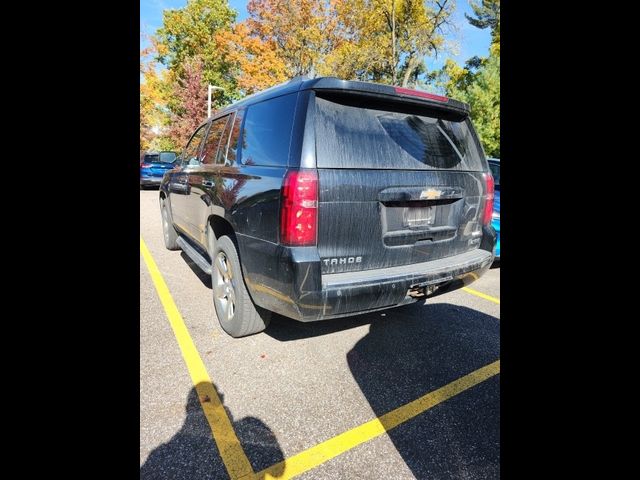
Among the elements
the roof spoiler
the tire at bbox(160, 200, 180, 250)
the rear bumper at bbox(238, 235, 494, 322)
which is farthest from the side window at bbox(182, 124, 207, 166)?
the roof spoiler

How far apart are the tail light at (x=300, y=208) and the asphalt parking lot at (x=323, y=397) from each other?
3.50 ft

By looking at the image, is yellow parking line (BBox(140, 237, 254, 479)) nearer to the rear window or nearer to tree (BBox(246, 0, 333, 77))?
the rear window

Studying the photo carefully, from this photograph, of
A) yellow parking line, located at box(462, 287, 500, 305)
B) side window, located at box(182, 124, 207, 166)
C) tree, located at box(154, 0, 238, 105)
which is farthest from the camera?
tree, located at box(154, 0, 238, 105)

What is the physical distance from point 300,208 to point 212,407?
4.48 ft

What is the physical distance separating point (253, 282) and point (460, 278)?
161 cm

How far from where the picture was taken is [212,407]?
2441 mm

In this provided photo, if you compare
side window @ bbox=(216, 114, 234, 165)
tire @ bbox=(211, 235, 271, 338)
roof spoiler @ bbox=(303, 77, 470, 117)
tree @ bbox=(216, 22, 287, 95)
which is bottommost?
tire @ bbox=(211, 235, 271, 338)

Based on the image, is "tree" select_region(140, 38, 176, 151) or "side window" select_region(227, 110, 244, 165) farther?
"tree" select_region(140, 38, 176, 151)

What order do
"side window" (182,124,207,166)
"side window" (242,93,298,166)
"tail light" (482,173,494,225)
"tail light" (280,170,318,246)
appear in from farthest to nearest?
"side window" (182,124,207,166) → "tail light" (482,173,494,225) → "side window" (242,93,298,166) → "tail light" (280,170,318,246)

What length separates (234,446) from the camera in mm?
2102

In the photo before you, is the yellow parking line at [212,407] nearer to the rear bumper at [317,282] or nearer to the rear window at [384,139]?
the rear bumper at [317,282]

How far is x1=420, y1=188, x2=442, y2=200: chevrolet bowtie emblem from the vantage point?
278cm

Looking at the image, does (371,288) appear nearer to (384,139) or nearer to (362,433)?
(362,433)

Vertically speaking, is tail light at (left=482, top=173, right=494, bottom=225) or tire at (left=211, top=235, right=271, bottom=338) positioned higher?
tail light at (left=482, top=173, right=494, bottom=225)
